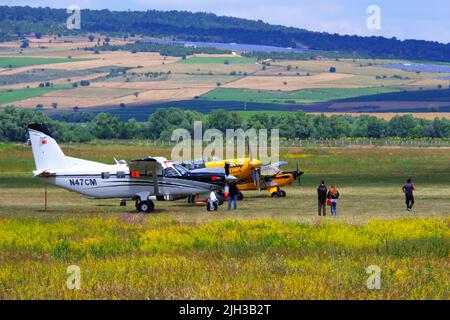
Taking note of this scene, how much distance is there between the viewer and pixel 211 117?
15225cm

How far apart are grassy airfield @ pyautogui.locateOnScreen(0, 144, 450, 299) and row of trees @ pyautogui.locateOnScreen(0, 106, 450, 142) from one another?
292ft

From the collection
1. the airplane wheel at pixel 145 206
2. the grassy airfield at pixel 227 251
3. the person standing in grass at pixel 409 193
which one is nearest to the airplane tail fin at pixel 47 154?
the grassy airfield at pixel 227 251

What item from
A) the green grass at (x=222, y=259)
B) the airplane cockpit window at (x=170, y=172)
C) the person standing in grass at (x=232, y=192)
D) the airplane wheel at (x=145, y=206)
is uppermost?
the green grass at (x=222, y=259)

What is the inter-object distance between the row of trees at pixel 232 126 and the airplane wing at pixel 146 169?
88.9 meters

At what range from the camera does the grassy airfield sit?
1822 cm

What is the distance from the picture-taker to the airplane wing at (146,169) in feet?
136

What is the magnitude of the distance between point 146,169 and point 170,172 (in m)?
1.03

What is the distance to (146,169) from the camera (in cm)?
4184

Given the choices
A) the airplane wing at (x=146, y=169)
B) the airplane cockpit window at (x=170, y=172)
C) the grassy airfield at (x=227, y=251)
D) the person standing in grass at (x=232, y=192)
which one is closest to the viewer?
the grassy airfield at (x=227, y=251)

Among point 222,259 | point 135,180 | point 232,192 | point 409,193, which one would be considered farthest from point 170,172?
point 222,259

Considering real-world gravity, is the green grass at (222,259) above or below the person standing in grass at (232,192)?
above

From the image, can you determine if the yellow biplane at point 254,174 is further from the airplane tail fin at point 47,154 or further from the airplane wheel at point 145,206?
the airplane tail fin at point 47,154

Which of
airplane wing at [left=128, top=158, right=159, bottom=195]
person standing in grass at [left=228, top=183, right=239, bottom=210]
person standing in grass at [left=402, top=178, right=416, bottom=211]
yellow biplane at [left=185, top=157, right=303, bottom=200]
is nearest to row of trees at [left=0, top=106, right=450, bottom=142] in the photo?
yellow biplane at [left=185, top=157, right=303, bottom=200]
